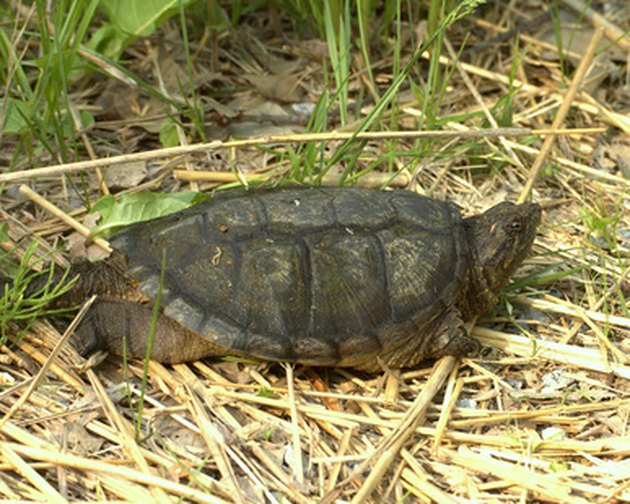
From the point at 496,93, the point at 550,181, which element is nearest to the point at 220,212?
the point at 550,181

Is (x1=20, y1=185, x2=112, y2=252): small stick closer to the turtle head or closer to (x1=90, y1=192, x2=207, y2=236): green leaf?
(x1=90, y1=192, x2=207, y2=236): green leaf

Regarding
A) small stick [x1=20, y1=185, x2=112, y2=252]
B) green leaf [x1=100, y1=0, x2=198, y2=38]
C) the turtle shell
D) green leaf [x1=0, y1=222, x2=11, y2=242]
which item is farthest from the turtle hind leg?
green leaf [x1=100, y1=0, x2=198, y2=38]

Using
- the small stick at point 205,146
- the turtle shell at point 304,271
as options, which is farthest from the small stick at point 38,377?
the small stick at point 205,146

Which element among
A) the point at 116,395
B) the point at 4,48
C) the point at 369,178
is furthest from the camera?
the point at 369,178

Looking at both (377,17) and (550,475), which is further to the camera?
(377,17)

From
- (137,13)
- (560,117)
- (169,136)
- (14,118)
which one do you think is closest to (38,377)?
(14,118)

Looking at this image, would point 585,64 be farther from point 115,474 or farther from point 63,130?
point 115,474

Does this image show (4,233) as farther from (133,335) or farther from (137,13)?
(137,13)
